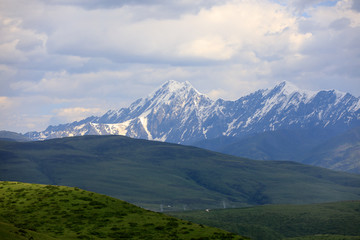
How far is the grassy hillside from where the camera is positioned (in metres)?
99.2

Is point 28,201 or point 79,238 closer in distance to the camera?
point 79,238

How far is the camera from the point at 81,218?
4247 inches

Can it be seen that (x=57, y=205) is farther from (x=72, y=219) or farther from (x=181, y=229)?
(x=181, y=229)

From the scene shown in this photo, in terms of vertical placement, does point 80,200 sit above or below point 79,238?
above

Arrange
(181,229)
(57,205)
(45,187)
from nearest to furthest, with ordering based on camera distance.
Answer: (181,229)
(57,205)
(45,187)

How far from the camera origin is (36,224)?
103188 mm

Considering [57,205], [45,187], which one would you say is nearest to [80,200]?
[57,205]

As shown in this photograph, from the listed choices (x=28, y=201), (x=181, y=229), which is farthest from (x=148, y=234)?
(x=28, y=201)

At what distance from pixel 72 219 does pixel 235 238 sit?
114 ft

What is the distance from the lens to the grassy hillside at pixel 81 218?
99188mm

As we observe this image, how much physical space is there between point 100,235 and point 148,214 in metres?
19.2

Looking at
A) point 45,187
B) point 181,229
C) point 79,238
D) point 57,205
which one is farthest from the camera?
point 45,187

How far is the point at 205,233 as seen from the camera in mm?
100062

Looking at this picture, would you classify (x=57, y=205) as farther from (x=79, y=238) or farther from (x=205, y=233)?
(x=205, y=233)
